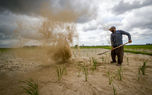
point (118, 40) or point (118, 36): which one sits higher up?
point (118, 36)

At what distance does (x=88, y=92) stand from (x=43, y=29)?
15.9 feet

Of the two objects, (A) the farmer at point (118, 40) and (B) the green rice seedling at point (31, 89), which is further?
(A) the farmer at point (118, 40)

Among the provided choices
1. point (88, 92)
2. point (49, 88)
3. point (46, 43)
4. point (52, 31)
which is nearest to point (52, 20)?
point (52, 31)

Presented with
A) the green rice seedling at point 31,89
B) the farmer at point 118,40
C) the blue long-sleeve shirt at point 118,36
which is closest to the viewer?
the green rice seedling at point 31,89

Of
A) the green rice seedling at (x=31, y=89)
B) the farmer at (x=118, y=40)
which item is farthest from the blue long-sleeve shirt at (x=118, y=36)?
the green rice seedling at (x=31, y=89)

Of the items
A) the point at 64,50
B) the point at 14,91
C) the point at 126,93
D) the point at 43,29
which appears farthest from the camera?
the point at 64,50

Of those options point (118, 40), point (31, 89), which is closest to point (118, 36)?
point (118, 40)

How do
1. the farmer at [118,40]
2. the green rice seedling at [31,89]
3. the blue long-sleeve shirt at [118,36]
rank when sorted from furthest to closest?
the blue long-sleeve shirt at [118,36], the farmer at [118,40], the green rice seedling at [31,89]

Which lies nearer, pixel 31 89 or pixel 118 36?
pixel 31 89

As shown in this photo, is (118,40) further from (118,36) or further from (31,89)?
(31,89)

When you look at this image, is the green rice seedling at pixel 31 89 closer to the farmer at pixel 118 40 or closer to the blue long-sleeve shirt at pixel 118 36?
the farmer at pixel 118 40

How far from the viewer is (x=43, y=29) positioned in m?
5.68

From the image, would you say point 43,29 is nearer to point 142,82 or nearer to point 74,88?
point 74,88

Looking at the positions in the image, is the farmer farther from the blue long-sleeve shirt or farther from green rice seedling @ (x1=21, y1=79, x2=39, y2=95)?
green rice seedling @ (x1=21, y1=79, x2=39, y2=95)
